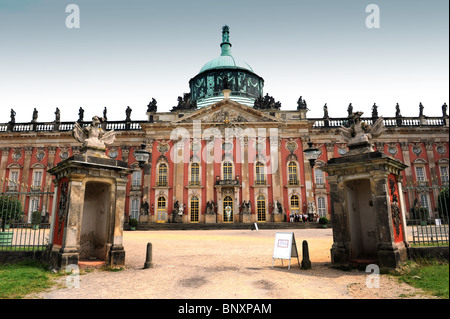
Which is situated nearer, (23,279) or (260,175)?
(23,279)

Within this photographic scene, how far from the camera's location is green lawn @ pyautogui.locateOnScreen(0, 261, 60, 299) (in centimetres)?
632

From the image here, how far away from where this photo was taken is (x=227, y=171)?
3569cm

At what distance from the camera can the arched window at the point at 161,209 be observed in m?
34.9

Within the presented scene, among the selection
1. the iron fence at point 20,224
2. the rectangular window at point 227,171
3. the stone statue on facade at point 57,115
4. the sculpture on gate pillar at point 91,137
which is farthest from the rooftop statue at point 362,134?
the stone statue on facade at point 57,115

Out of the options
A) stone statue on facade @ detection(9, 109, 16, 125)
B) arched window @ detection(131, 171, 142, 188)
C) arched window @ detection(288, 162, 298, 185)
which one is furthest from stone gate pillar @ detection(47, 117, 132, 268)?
stone statue on facade @ detection(9, 109, 16, 125)

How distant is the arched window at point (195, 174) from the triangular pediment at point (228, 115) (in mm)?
5390

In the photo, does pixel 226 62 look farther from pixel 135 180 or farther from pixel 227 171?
pixel 135 180

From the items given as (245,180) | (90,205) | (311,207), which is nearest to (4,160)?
(245,180)

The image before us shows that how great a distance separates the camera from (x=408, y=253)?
8812 mm

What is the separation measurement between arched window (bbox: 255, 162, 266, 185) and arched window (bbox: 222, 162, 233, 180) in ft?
9.79

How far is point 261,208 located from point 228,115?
37.8ft

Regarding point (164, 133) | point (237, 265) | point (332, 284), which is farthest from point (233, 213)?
point (332, 284)
